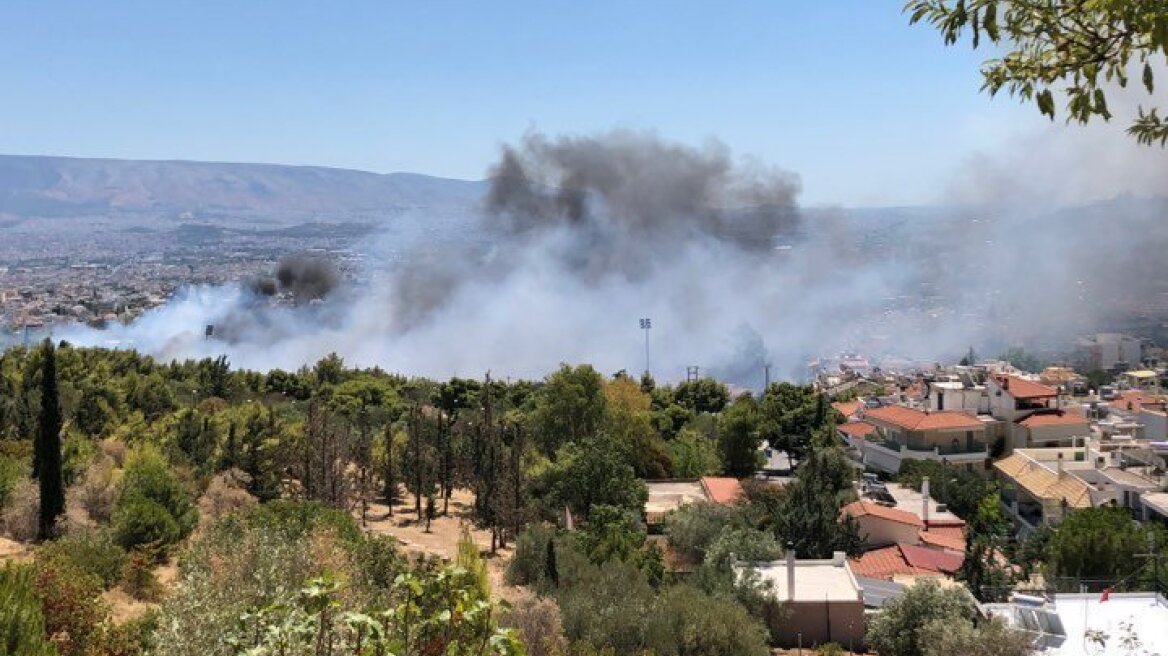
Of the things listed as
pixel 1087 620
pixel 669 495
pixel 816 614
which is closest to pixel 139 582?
pixel 816 614

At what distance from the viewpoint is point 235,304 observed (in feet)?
340

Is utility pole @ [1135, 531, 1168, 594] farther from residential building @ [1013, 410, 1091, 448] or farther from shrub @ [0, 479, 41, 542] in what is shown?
residential building @ [1013, 410, 1091, 448]

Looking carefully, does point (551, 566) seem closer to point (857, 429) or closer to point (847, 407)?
point (857, 429)

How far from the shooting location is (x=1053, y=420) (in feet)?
128

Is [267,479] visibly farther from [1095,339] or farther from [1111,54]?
[1095,339]

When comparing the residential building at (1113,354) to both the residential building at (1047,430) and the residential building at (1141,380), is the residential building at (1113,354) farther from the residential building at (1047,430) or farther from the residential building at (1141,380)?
the residential building at (1047,430)

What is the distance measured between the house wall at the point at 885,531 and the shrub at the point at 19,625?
1980cm

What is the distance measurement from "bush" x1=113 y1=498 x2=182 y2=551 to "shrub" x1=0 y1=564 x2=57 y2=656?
8.64 m

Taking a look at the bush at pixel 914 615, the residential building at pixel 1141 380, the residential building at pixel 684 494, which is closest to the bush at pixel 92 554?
the bush at pixel 914 615

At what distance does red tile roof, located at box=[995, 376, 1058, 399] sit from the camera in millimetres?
39500

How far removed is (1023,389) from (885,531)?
18.5 metres

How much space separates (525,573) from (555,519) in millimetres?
7693

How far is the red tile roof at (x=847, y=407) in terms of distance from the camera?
156 feet

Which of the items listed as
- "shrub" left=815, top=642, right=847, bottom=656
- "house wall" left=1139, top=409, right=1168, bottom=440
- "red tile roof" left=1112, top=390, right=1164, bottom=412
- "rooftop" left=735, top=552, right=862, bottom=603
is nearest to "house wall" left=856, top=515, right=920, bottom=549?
"rooftop" left=735, top=552, right=862, bottom=603
